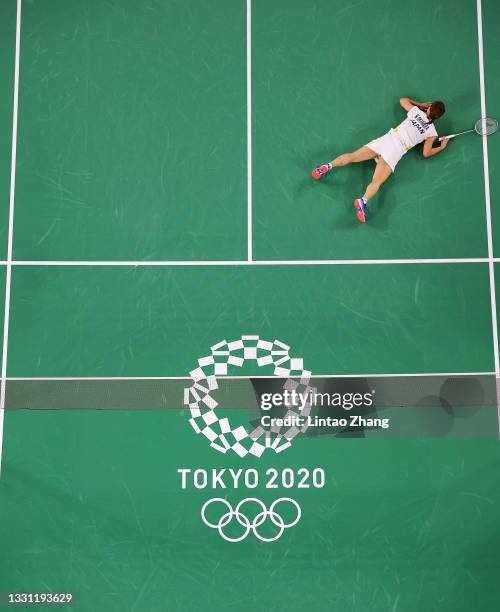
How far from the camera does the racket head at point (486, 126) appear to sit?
18.8ft

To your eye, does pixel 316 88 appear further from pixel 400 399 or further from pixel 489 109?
pixel 400 399

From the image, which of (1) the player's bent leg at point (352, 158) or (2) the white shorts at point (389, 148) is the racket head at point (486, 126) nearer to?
(2) the white shorts at point (389, 148)

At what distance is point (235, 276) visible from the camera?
5.62m

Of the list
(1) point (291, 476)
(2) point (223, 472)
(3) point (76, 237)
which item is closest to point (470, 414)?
(1) point (291, 476)

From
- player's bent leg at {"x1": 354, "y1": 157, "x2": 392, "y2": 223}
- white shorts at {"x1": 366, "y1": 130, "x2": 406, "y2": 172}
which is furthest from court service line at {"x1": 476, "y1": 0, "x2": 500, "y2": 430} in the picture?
player's bent leg at {"x1": 354, "y1": 157, "x2": 392, "y2": 223}

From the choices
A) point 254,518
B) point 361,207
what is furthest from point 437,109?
point 254,518

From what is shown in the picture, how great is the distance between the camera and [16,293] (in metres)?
Result: 5.62

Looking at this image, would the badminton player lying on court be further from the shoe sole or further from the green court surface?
the green court surface

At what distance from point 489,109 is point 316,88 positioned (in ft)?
4.78

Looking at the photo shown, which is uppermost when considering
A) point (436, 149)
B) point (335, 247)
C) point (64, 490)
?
point (436, 149)

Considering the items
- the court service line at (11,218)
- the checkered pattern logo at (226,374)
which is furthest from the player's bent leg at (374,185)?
the court service line at (11,218)

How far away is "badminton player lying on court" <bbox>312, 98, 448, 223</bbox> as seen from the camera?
567 cm

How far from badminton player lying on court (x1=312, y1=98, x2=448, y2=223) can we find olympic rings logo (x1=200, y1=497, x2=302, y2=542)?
2.37 metres

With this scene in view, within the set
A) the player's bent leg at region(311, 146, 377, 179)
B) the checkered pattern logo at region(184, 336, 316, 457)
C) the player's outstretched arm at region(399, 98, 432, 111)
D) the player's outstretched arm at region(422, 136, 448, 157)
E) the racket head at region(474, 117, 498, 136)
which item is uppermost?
the player's outstretched arm at region(399, 98, 432, 111)
